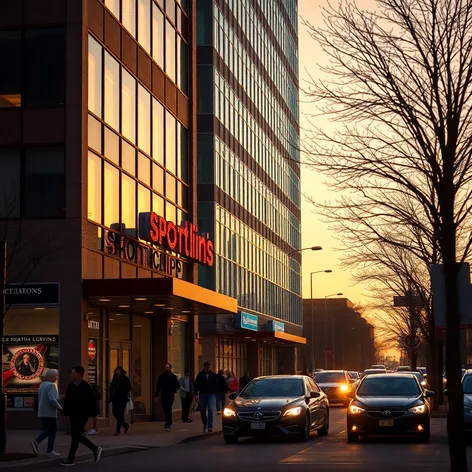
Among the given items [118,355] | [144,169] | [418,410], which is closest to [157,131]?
[144,169]

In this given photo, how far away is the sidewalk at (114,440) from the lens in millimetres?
19428

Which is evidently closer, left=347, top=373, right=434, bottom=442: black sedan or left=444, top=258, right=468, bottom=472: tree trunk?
left=444, top=258, right=468, bottom=472: tree trunk

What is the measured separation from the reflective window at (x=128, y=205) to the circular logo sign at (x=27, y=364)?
4.95 meters

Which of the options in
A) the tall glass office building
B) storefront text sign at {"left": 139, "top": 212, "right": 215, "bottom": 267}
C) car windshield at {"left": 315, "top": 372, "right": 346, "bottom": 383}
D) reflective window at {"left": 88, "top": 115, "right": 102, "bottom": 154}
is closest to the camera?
reflective window at {"left": 88, "top": 115, "right": 102, "bottom": 154}

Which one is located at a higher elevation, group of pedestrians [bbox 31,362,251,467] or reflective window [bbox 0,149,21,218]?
reflective window [bbox 0,149,21,218]

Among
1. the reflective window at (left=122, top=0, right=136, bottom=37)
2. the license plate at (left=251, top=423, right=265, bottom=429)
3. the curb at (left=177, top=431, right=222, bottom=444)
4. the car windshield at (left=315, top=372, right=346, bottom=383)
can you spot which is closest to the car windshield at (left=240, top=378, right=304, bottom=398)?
the license plate at (left=251, top=423, right=265, bottom=429)

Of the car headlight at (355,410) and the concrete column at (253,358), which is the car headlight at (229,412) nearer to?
the car headlight at (355,410)

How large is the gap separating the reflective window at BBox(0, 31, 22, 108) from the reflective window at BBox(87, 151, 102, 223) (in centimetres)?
261

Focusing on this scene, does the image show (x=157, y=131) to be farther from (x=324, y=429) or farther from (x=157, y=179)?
(x=324, y=429)

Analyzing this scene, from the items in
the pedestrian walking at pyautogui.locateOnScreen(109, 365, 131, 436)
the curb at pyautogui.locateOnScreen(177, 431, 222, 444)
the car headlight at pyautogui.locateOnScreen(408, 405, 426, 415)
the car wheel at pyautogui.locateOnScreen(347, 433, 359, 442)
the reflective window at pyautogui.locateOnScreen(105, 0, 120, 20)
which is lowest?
the curb at pyautogui.locateOnScreen(177, 431, 222, 444)

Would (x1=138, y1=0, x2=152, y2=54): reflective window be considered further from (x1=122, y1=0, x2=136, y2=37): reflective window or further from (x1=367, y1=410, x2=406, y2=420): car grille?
(x1=367, y1=410, x2=406, y2=420): car grille

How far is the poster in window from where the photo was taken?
28406mm

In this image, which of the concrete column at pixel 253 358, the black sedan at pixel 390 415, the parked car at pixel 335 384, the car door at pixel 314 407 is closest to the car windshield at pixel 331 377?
the parked car at pixel 335 384

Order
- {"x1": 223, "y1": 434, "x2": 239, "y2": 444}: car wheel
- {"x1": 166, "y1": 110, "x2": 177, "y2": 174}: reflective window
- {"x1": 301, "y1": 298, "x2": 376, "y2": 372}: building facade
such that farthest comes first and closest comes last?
{"x1": 301, "y1": 298, "x2": 376, "y2": 372}: building facade → {"x1": 166, "y1": 110, "x2": 177, "y2": 174}: reflective window → {"x1": 223, "y1": 434, "x2": 239, "y2": 444}: car wheel
